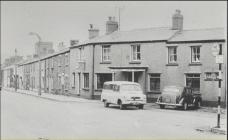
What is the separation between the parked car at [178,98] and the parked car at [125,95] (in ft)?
5.99

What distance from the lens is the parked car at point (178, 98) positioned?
25.8 metres

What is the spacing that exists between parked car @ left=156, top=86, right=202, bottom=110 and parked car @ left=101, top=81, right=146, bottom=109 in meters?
1.83

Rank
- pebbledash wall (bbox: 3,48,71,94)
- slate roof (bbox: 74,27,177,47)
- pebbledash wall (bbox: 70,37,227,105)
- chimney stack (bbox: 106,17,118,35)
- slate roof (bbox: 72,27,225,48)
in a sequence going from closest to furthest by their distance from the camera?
pebbledash wall (bbox: 70,37,227,105)
slate roof (bbox: 72,27,225,48)
slate roof (bbox: 74,27,177,47)
chimney stack (bbox: 106,17,118,35)
pebbledash wall (bbox: 3,48,71,94)

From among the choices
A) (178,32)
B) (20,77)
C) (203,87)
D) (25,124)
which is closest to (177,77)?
(203,87)

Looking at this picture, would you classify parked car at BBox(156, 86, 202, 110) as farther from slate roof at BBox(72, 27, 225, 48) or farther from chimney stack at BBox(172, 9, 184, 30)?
chimney stack at BBox(172, 9, 184, 30)

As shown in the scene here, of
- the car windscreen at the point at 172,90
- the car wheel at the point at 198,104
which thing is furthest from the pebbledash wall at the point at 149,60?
the car windscreen at the point at 172,90

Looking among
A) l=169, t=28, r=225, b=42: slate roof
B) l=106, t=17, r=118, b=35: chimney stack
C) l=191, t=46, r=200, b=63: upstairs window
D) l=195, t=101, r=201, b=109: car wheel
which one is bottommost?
l=195, t=101, r=201, b=109: car wheel

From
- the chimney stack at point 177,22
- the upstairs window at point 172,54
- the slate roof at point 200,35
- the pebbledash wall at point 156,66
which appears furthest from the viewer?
the chimney stack at point 177,22

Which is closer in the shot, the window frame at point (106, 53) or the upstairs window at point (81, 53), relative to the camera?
the window frame at point (106, 53)

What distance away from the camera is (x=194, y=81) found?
29859mm

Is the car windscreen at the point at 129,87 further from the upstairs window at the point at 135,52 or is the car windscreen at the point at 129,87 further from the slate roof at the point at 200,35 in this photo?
the upstairs window at the point at 135,52

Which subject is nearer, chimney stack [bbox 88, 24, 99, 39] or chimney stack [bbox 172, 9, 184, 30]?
chimney stack [bbox 172, 9, 184, 30]

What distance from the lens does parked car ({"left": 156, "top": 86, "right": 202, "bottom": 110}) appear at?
84.5 ft

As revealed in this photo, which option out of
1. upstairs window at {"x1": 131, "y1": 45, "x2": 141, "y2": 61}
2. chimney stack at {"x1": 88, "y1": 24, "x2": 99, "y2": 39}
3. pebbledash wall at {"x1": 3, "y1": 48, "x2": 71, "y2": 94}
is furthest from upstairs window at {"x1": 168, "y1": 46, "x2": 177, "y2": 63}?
pebbledash wall at {"x1": 3, "y1": 48, "x2": 71, "y2": 94}
